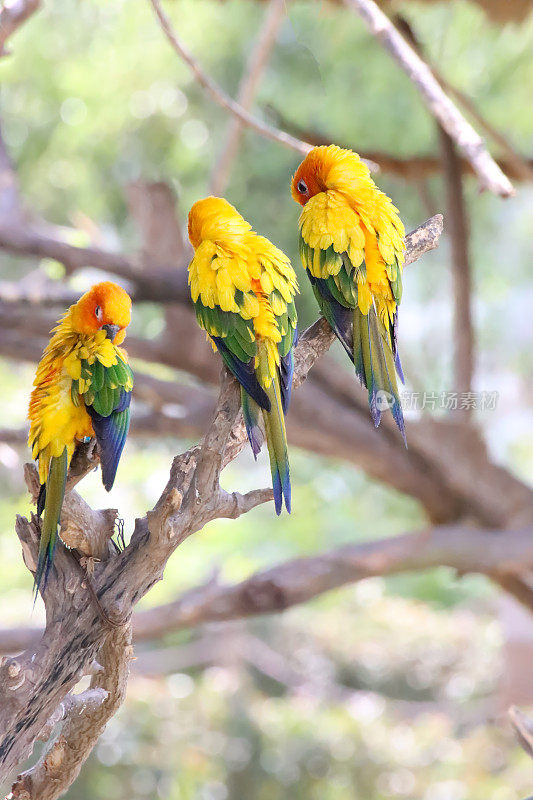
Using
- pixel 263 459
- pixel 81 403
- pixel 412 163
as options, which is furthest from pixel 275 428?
pixel 263 459

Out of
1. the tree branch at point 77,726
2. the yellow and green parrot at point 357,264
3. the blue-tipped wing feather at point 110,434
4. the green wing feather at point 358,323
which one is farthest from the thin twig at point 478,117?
the tree branch at point 77,726

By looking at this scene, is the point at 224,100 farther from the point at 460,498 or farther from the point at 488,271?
the point at 488,271

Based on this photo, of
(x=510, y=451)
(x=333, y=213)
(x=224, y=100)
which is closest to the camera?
(x=333, y=213)

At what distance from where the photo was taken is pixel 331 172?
1.35 m

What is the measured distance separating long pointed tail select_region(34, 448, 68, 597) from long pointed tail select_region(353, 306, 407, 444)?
43cm

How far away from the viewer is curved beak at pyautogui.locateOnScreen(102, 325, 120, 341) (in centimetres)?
124

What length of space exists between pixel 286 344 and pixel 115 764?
374 cm

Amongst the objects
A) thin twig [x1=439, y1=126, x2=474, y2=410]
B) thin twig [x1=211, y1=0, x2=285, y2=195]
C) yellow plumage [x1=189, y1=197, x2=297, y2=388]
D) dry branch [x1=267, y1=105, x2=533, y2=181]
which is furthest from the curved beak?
thin twig [x1=439, y1=126, x2=474, y2=410]

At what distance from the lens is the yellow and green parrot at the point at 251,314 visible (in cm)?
117

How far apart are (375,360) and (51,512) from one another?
0.49 meters

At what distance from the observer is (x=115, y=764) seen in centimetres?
438

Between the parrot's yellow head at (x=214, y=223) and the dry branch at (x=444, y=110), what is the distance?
45cm

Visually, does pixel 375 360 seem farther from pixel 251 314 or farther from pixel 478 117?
pixel 478 117

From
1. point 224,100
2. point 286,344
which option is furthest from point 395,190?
point 286,344
